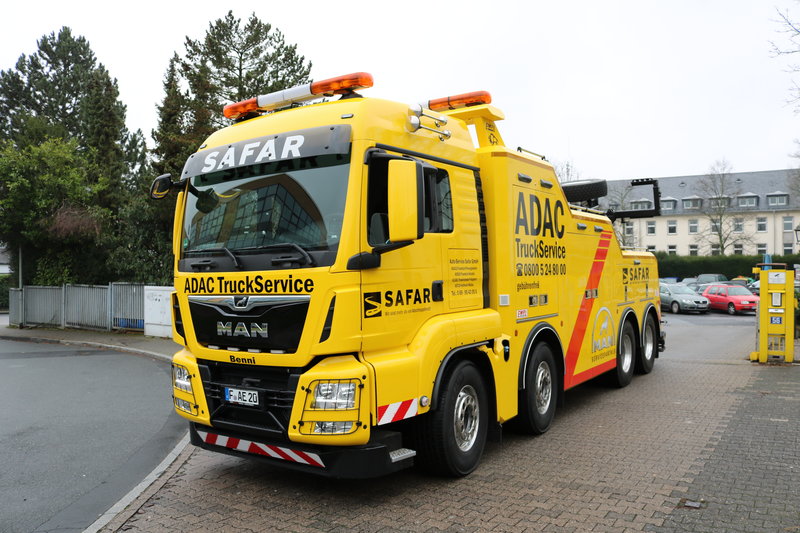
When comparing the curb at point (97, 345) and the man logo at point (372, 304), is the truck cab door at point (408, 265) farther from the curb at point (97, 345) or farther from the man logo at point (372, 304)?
the curb at point (97, 345)

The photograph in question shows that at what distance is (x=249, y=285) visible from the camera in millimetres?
4746

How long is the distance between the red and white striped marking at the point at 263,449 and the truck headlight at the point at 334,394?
41cm

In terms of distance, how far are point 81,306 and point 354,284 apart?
765 inches

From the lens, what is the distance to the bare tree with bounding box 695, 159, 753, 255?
64.0 m

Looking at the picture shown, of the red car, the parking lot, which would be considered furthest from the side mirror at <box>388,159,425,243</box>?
the red car

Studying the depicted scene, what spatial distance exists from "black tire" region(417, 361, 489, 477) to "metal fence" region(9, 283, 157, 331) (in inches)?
621

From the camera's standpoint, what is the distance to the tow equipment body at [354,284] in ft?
14.7

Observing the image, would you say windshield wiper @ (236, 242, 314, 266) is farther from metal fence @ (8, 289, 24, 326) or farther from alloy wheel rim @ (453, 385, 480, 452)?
metal fence @ (8, 289, 24, 326)

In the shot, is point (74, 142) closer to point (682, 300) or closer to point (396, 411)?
point (396, 411)

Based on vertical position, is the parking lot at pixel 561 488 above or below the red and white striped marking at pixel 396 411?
below

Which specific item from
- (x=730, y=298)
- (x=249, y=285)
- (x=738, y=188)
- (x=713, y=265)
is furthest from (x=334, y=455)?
(x=738, y=188)

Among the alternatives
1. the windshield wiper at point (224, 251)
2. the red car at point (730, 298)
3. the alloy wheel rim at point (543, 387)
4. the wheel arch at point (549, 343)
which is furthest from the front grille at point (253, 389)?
the red car at point (730, 298)

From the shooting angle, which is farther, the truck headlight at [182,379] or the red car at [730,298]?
the red car at [730,298]

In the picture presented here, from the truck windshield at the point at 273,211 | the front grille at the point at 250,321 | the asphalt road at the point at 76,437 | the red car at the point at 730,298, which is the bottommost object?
the asphalt road at the point at 76,437
